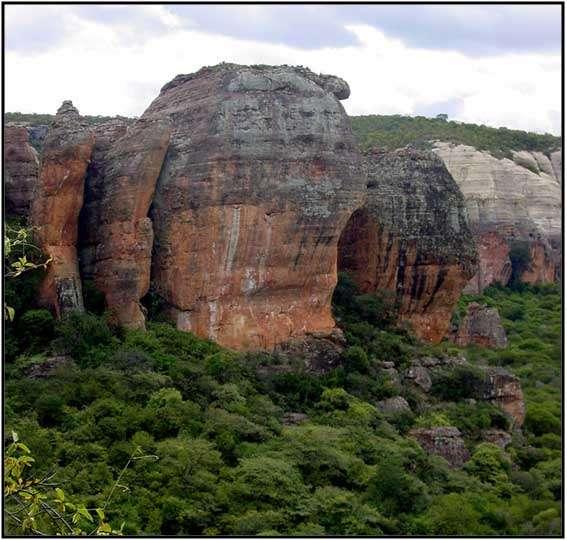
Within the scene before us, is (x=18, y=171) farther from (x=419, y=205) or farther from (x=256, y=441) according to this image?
(x=419, y=205)

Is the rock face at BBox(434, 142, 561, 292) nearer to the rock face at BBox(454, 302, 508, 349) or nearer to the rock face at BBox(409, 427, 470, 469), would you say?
the rock face at BBox(454, 302, 508, 349)

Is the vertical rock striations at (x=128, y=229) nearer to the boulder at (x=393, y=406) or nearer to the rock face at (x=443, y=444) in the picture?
the boulder at (x=393, y=406)

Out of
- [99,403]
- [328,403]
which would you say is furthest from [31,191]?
[328,403]

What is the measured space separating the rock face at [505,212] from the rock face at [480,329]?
7805 mm

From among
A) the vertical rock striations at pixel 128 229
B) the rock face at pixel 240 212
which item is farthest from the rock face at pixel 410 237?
the vertical rock striations at pixel 128 229


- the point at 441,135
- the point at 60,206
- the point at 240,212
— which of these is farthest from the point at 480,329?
the point at 441,135

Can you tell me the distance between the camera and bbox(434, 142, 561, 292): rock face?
43875 mm

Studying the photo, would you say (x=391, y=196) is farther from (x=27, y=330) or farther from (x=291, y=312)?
(x=27, y=330)

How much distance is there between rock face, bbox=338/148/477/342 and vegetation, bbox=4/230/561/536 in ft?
7.14

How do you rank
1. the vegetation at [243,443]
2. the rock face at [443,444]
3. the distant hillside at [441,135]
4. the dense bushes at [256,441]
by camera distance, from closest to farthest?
the vegetation at [243,443] → the dense bushes at [256,441] → the rock face at [443,444] → the distant hillside at [441,135]

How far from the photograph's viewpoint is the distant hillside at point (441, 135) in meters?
50.8

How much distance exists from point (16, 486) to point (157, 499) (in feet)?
32.1

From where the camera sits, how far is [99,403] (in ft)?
61.4

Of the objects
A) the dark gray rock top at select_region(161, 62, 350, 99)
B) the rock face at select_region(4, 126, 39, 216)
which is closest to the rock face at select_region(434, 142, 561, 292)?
the dark gray rock top at select_region(161, 62, 350, 99)
